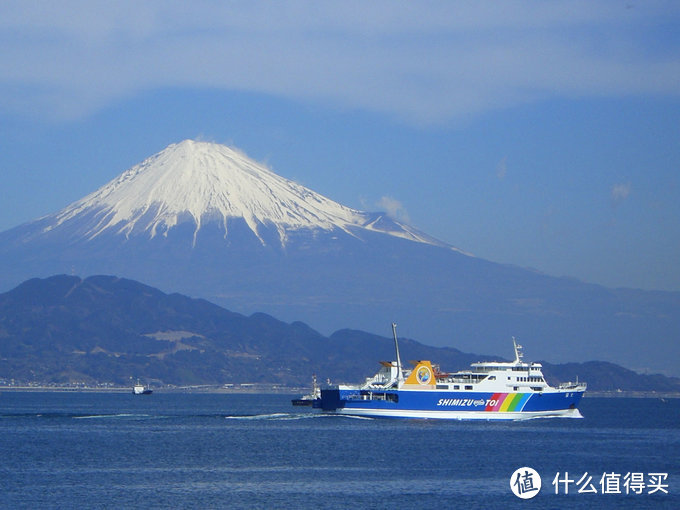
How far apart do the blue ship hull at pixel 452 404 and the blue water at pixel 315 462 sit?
1394mm

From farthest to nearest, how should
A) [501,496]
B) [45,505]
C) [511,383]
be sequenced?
1. [511,383]
2. [501,496]
3. [45,505]

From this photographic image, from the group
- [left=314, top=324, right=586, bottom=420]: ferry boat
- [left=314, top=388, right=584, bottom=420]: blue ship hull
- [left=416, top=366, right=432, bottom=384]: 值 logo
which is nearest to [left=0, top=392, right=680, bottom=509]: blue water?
[left=314, top=388, right=584, bottom=420]: blue ship hull

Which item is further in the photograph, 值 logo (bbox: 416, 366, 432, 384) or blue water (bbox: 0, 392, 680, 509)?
值 logo (bbox: 416, 366, 432, 384)

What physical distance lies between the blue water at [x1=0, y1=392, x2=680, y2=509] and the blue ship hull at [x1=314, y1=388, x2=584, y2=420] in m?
1.39

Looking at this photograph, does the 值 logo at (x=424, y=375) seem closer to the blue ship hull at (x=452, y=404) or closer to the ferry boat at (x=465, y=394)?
the ferry boat at (x=465, y=394)

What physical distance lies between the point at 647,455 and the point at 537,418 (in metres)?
31.3

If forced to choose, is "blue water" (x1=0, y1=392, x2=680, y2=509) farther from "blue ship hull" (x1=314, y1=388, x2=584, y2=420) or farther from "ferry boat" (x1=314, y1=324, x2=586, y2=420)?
"ferry boat" (x1=314, y1=324, x2=586, y2=420)

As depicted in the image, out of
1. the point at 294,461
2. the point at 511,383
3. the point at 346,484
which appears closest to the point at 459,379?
the point at 511,383

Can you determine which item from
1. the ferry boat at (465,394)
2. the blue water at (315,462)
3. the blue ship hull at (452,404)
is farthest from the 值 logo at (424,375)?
the blue water at (315,462)

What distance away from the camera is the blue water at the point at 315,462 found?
176 feet

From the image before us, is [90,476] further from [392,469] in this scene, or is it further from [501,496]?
[501,496]

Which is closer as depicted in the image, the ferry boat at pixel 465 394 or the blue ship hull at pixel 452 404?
the ferry boat at pixel 465 394

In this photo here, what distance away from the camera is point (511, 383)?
9844 centimetres

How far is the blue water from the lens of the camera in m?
53.6
